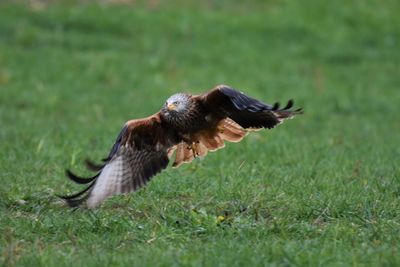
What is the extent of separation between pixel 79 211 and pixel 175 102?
4.81 feet

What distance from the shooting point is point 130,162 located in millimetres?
6809

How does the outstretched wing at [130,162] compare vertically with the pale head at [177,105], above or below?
below

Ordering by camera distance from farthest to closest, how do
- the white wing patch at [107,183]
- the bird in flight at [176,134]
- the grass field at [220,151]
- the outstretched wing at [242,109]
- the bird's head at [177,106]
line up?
the bird's head at [177,106], the outstretched wing at [242,109], the bird in flight at [176,134], the white wing patch at [107,183], the grass field at [220,151]

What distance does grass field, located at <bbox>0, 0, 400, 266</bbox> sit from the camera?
5660mm

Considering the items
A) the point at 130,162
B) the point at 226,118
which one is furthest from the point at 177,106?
the point at 130,162

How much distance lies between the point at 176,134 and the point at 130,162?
764 mm

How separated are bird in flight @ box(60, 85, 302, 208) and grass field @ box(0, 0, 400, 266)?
0.22 m

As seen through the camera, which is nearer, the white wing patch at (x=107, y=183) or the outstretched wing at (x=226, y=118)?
the white wing patch at (x=107, y=183)

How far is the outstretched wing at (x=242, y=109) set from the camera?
21.3 feet

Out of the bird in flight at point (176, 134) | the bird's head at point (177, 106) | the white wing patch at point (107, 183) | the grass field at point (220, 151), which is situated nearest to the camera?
the grass field at point (220, 151)

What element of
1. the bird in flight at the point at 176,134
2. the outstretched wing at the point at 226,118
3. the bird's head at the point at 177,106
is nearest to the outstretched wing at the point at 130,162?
the bird in flight at the point at 176,134

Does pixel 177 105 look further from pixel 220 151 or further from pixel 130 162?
pixel 220 151

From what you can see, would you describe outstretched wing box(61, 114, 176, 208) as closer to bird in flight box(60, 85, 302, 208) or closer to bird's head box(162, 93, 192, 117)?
bird in flight box(60, 85, 302, 208)

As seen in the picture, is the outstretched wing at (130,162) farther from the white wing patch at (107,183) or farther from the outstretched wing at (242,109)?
the outstretched wing at (242,109)
